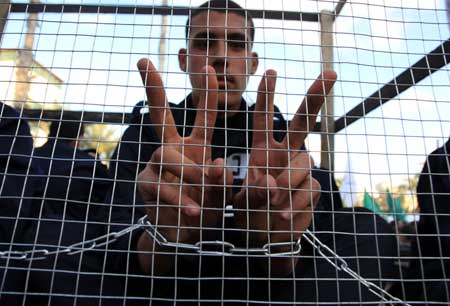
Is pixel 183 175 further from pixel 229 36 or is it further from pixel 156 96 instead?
pixel 229 36

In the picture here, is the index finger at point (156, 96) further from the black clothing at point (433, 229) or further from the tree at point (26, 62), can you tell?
the black clothing at point (433, 229)

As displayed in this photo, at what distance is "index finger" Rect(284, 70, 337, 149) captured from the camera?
71 centimetres

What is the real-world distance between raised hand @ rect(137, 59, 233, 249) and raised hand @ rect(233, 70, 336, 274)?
1.8 inches

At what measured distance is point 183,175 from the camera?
650mm

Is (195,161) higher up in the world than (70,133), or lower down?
lower down

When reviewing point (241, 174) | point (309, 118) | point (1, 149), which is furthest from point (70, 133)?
point (309, 118)

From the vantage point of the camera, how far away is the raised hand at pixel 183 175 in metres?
0.64

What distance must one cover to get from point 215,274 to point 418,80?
51cm

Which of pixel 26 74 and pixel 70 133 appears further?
pixel 70 133

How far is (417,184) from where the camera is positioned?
3.62 feet

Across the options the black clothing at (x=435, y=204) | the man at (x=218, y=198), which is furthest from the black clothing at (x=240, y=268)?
the black clothing at (x=435, y=204)

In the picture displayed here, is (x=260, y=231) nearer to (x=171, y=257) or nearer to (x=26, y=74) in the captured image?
(x=171, y=257)

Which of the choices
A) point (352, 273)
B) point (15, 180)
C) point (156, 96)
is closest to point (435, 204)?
point (352, 273)

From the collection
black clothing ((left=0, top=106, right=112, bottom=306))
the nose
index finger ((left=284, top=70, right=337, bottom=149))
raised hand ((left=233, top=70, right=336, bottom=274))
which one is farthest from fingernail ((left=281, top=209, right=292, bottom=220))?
the nose
